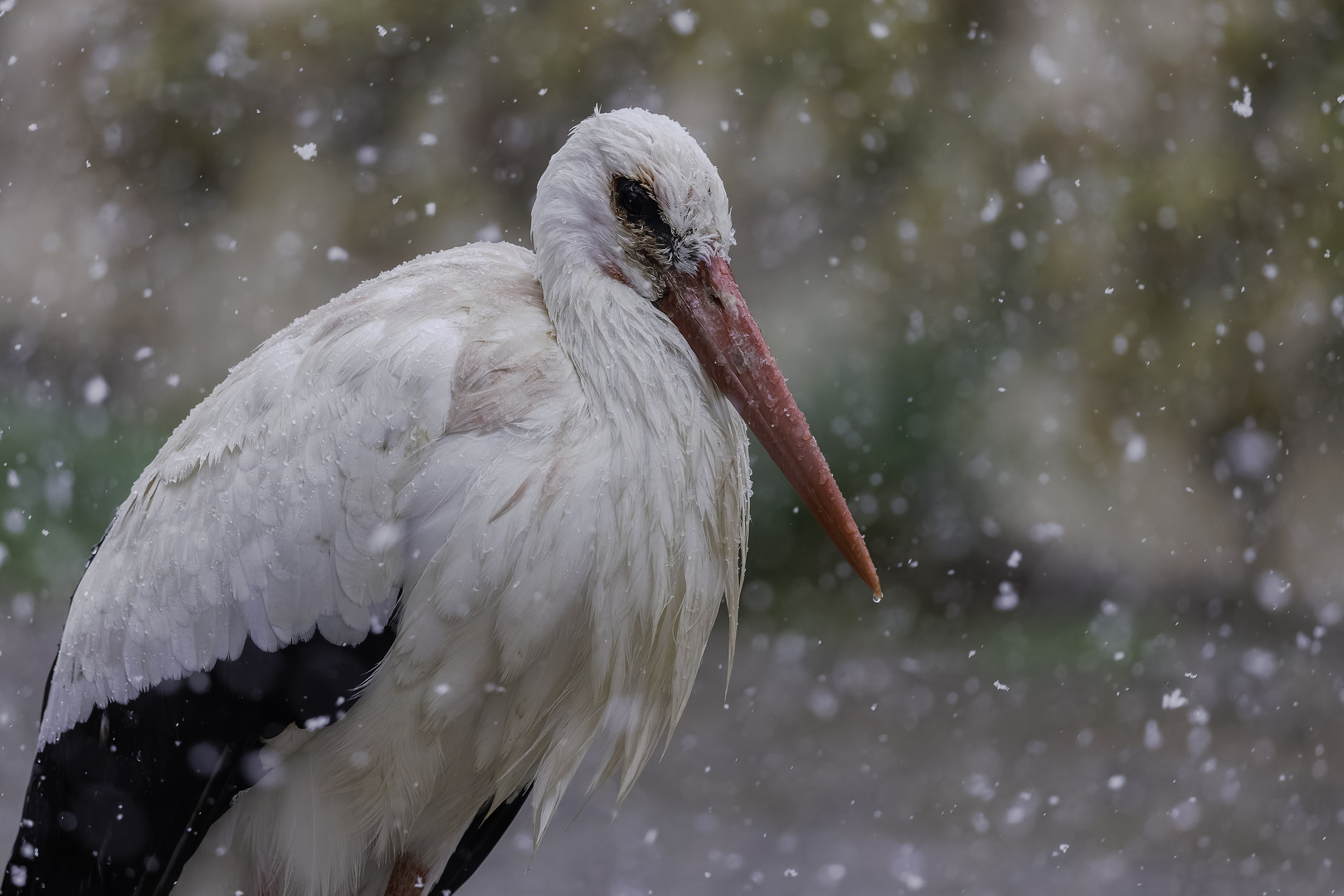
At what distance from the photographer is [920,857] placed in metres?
2.68

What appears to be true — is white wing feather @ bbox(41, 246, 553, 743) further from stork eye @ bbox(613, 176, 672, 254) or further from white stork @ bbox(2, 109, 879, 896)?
stork eye @ bbox(613, 176, 672, 254)

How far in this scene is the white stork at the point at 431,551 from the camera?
114 cm

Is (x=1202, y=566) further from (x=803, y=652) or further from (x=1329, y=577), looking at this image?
(x=803, y=652)

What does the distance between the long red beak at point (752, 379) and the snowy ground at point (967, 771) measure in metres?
1.53

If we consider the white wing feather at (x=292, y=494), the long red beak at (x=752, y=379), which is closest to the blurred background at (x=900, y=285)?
the long red beak at (x=752, y=379)

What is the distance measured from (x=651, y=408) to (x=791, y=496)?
2011 millimetres

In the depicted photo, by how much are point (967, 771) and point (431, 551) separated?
7.43 feet

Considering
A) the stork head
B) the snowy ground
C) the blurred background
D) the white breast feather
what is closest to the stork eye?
the stork head

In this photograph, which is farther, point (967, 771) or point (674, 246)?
point (967, 771)

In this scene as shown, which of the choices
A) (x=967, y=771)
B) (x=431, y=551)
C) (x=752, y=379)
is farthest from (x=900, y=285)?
(x=431, y=551)

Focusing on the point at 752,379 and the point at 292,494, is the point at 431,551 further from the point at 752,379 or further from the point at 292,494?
the point at 752,379

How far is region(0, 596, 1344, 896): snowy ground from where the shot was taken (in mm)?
2607

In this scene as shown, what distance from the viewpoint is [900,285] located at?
3.22 metres

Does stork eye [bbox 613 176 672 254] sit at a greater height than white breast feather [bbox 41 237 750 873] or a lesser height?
greater
